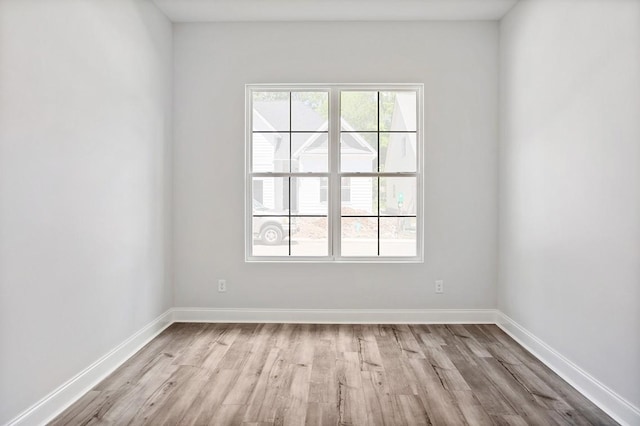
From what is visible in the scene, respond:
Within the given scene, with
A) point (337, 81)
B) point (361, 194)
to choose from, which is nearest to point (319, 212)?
point (361, 194)

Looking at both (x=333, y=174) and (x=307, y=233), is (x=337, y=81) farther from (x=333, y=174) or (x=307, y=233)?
(x=307, y=233)

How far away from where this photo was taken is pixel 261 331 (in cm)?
382

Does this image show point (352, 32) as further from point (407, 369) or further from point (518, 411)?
point (518, 411)

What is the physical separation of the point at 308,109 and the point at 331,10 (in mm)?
941

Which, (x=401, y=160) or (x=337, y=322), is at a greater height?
(x=401, y=160)

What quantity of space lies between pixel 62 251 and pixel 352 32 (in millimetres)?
3202

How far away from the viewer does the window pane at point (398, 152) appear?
4.13 metres

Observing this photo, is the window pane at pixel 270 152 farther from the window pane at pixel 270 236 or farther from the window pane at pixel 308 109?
the window pane at pixel 270 236

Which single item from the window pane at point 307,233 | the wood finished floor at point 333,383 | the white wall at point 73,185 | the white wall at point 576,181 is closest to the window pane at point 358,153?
the window pane at point 307,233

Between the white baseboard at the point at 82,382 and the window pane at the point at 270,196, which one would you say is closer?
the white baseboard at the point at 82,382

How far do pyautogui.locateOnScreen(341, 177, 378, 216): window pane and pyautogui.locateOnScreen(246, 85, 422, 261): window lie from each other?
10mm

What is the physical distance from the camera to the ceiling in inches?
144

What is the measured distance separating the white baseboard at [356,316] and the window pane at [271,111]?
1.88 metres

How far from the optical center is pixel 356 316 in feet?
13.4
